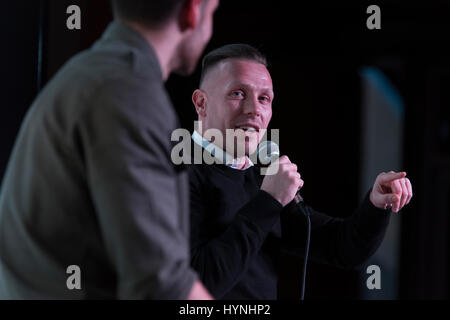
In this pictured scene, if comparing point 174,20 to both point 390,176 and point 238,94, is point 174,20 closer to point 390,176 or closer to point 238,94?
point 238,94

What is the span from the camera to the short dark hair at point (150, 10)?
0.71 meters

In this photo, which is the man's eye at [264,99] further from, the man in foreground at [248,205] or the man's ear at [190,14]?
the man's ear at [190,14]

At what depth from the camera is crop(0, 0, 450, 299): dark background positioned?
111 centimetres

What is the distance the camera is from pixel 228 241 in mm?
886

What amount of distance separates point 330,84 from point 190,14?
1.79 meters

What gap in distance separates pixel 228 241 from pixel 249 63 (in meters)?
0.32

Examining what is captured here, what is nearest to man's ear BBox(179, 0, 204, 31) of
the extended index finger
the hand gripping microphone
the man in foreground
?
the man in foreground

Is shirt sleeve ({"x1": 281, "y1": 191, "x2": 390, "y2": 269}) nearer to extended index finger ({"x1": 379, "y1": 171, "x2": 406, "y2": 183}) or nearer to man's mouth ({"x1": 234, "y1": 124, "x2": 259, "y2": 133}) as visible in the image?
extended index finger ({"x1": 379, "y1": 171, "x2": 406, "y2": 183})

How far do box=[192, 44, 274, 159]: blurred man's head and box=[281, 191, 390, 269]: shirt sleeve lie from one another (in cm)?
19

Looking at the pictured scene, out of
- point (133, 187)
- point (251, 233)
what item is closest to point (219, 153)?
point (251, 233)

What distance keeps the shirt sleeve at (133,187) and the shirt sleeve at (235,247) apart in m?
0.24

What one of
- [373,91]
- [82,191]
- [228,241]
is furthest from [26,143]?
[373,91]

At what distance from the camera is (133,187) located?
0.60 m
